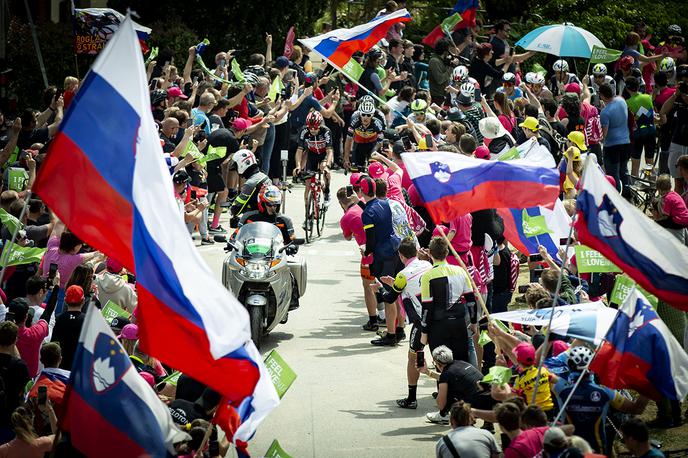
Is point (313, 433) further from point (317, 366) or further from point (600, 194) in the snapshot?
point (600, 194)

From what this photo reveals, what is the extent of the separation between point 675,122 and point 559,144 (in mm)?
2545

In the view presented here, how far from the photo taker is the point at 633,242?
9.62m

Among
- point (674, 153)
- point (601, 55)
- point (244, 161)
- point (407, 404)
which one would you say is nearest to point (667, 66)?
point (601, 55)

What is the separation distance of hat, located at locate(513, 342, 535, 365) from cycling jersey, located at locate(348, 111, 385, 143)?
11.6 metres

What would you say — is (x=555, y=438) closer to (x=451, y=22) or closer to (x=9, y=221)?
(x=9, y=221)

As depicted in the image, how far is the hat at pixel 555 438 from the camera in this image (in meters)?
8.17

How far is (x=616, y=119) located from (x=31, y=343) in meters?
12.4

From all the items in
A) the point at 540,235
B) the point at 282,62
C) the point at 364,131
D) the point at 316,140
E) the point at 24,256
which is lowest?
the point at 24,256

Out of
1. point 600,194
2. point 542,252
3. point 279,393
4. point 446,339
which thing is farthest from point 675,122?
point 279,393

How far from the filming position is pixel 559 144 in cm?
1902

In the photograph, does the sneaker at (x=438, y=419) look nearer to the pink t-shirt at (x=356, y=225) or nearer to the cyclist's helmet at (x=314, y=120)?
the pink t-shirt at (x=356, y=225)

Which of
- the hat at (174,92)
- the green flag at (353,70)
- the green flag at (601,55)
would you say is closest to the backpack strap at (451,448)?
the green flag at (353,70)

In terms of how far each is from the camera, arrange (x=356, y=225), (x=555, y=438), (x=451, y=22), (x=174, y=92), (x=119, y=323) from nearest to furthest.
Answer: (x=555, y=438) → (x=119, y=323) → (x=356, y=225) → (x=174, y=92) → (x=451, y=22)

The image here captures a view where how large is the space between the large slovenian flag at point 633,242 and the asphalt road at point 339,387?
3058 millimetres
